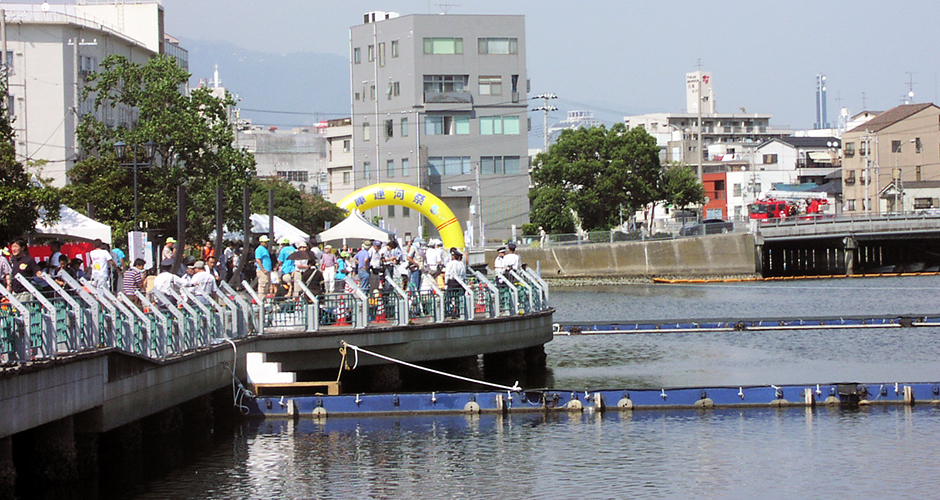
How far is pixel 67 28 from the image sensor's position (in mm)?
80000

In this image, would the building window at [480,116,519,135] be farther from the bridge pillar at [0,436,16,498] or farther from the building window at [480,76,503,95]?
the bridge pillar at [0,436,16,498]

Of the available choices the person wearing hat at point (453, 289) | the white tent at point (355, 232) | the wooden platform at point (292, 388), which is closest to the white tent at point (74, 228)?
the wooden platform at point (292, 388)

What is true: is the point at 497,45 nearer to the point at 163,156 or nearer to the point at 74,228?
the point at 163,156

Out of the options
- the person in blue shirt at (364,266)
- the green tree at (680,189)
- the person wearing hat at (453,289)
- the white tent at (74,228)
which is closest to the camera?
the person in blue shirt at (364,266)

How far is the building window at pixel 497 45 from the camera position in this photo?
103250 mm

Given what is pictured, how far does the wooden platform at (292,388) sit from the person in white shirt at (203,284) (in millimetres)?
2727

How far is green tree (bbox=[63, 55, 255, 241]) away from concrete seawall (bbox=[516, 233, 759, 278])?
3556 centimetres

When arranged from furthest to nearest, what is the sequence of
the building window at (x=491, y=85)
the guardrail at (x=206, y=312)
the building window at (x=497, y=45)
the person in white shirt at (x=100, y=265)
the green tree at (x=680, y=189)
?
the building window at (x=491, y=85), the building window at (x=497, y=45), the green tree at (x=680, y=189), the person in white shirt at (x=100, y=265), the guardrail at (x=206, y=312)

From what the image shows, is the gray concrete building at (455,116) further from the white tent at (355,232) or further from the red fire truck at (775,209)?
the white tent at (355,232)

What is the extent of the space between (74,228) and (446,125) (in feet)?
216

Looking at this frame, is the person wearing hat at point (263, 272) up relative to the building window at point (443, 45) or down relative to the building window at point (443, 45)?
down

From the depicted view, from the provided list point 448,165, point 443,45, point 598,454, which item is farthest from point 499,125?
point 598,454

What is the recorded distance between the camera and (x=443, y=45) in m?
103

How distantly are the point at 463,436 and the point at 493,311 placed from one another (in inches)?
357
